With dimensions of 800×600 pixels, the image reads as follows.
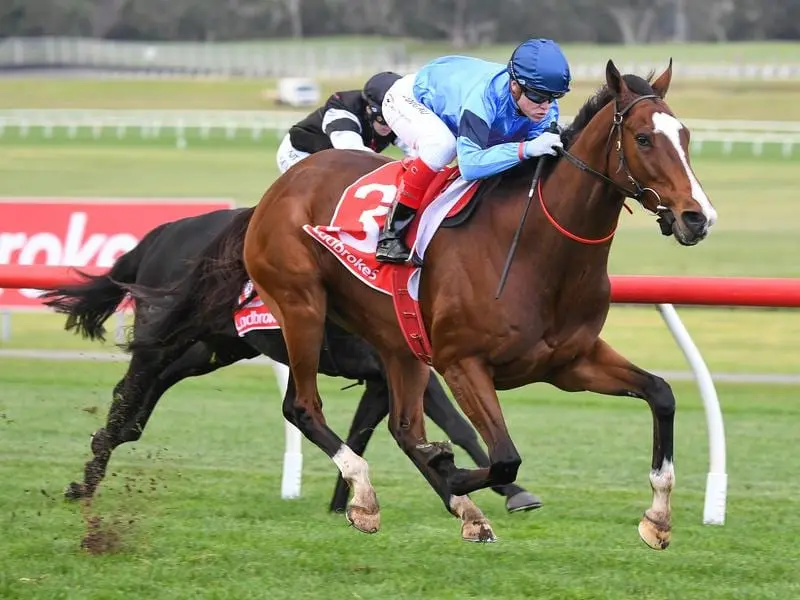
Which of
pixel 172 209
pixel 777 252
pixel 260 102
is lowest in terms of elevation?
pixel 260 102

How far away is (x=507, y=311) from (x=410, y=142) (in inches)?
35.0

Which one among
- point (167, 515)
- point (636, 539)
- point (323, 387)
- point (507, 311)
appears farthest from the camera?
point (323, 387)

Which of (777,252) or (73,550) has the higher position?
(73,550)

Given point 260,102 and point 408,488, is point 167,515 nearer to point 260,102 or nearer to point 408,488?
point 408,488

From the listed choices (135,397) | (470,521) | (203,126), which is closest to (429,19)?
(203,126)

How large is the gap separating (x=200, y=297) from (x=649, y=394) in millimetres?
2071

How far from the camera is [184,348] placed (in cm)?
609

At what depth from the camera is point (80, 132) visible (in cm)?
3931

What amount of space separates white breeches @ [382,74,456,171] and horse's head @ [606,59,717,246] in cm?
69

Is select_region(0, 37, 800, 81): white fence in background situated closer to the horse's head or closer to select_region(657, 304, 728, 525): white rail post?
select_region(657, 304, 728, 525): white rail post

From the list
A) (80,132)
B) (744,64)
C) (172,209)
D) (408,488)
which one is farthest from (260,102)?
(408,488)

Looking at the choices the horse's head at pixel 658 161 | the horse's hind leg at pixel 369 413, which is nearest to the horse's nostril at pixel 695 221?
the horse's head at pixel 658 161

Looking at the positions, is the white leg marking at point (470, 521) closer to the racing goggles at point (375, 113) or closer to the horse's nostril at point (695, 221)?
the horse's nostril at point (695, 221)

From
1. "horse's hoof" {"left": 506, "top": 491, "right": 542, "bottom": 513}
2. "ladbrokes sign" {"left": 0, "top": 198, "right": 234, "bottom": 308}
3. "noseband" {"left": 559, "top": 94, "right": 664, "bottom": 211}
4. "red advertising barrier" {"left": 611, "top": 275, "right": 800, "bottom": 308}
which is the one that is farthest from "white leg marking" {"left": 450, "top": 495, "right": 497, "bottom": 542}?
"ladbrokes sign" {"left": 0, "top": 198, "right": 234, "bottom": 308}
